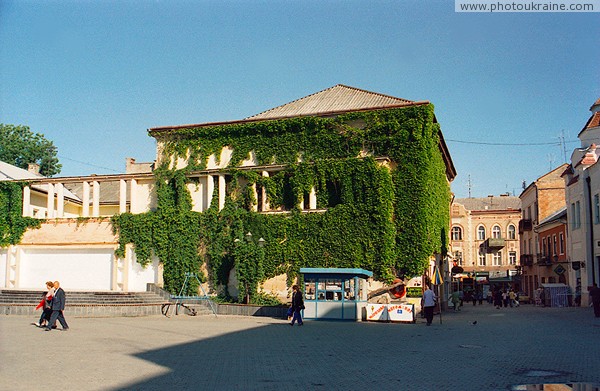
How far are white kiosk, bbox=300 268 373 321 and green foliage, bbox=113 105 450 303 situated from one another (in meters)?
4.59

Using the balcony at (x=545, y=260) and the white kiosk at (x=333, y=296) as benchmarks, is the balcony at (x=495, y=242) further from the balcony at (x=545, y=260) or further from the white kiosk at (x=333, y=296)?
the white kiosk at (x=333, y=296)

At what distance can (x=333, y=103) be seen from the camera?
37.4 metres

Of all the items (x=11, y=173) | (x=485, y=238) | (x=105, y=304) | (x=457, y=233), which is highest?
(x=11, y=173)

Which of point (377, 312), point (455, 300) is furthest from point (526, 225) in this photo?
point (377, 312)

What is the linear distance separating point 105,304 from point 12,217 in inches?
485

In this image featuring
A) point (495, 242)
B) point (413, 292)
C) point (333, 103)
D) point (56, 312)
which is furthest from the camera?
point (495, 242)

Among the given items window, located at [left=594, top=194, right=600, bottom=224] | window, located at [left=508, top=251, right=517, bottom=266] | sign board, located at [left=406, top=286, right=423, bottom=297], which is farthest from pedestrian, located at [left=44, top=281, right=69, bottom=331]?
window, located at [left=508, top=251, right=517, bottom=266]

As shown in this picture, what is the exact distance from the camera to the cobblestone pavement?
11.0m

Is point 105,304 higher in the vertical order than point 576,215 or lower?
lower

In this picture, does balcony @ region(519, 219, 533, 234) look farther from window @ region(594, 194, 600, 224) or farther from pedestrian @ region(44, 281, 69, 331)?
pedestrian @ region(44, 281, 69, 331)

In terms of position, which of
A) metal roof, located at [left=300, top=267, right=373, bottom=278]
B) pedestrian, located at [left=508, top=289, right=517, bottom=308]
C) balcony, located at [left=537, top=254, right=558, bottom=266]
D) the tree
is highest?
the tree

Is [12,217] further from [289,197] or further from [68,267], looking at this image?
[289,197]

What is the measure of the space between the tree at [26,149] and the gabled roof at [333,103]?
40.3m

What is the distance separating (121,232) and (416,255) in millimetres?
16778
